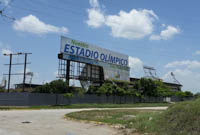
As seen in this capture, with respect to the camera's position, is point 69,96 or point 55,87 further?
point 55,87

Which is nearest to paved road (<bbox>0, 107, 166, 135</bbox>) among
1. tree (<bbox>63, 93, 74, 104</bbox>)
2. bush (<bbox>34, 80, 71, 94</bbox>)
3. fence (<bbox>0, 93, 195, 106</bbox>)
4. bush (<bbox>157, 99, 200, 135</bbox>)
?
bush (<bbox>157, 99, 200, 135</bbox>)

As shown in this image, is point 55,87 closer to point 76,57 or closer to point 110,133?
point 76,57

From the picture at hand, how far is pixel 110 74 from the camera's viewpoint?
185 ft

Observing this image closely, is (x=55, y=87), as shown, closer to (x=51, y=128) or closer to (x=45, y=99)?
(x=45, y=99)

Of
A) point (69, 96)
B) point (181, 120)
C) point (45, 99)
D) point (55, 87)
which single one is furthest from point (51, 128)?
point (55, 87)

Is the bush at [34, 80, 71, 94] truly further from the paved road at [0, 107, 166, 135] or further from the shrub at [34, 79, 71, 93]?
the paved road at [0, 107, 166, 135]

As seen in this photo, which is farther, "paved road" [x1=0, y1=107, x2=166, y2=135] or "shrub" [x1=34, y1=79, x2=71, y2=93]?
"shrub" [x1=34, y1=79, x2=71, y2=93]

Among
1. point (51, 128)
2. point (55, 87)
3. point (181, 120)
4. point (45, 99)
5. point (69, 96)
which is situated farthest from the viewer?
point (55, 87)

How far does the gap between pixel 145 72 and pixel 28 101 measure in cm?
4970

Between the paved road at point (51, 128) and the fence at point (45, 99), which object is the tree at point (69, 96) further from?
the paved road at point (51, 128)

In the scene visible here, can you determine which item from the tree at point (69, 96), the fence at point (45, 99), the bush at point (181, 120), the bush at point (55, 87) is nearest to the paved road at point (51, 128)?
the bush at point (181, 120)

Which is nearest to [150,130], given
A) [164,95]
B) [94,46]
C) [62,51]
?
[62,51]

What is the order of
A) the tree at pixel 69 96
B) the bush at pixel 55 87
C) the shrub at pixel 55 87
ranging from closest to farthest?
the tree at pixel 69 96, the bush at pixel 55 87, the shrub at pixel 55 87

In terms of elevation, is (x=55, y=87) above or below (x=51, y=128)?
above
